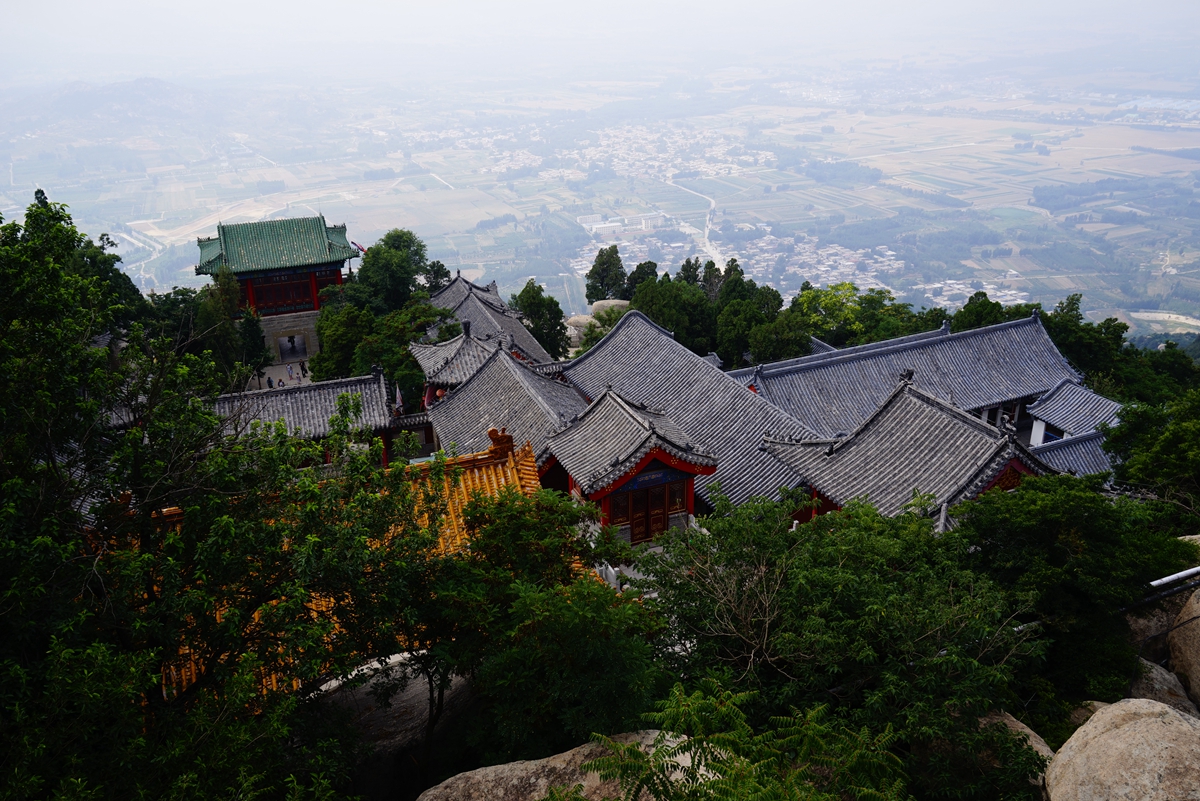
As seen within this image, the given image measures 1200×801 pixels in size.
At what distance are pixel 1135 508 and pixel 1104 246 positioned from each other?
153696 millimetres

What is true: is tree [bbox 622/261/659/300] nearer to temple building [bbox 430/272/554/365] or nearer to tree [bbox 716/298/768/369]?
temple building [bbox 430/272/554/365]

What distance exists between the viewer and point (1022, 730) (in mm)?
9750

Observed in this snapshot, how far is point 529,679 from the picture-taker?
8570mm

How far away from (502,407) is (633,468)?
6.52 meters

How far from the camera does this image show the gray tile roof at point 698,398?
20750 mm

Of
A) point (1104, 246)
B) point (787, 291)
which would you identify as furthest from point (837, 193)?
point (787, 291)

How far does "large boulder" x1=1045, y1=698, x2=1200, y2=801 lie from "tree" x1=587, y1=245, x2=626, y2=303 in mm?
38304

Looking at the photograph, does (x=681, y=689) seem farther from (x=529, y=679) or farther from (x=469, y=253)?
(x=469, y=253)

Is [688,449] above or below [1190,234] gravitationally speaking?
above

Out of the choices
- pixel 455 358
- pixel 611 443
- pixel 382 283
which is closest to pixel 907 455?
pixel 611 443

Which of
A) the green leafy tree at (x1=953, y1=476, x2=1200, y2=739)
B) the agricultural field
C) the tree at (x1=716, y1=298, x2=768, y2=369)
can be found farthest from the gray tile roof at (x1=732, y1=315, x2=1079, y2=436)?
the agricultural field

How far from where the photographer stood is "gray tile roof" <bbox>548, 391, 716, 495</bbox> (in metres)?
17.5

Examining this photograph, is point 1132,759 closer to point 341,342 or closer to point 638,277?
point 341,342

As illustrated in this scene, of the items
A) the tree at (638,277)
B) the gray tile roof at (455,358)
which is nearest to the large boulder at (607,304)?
the tree at (638,277)
